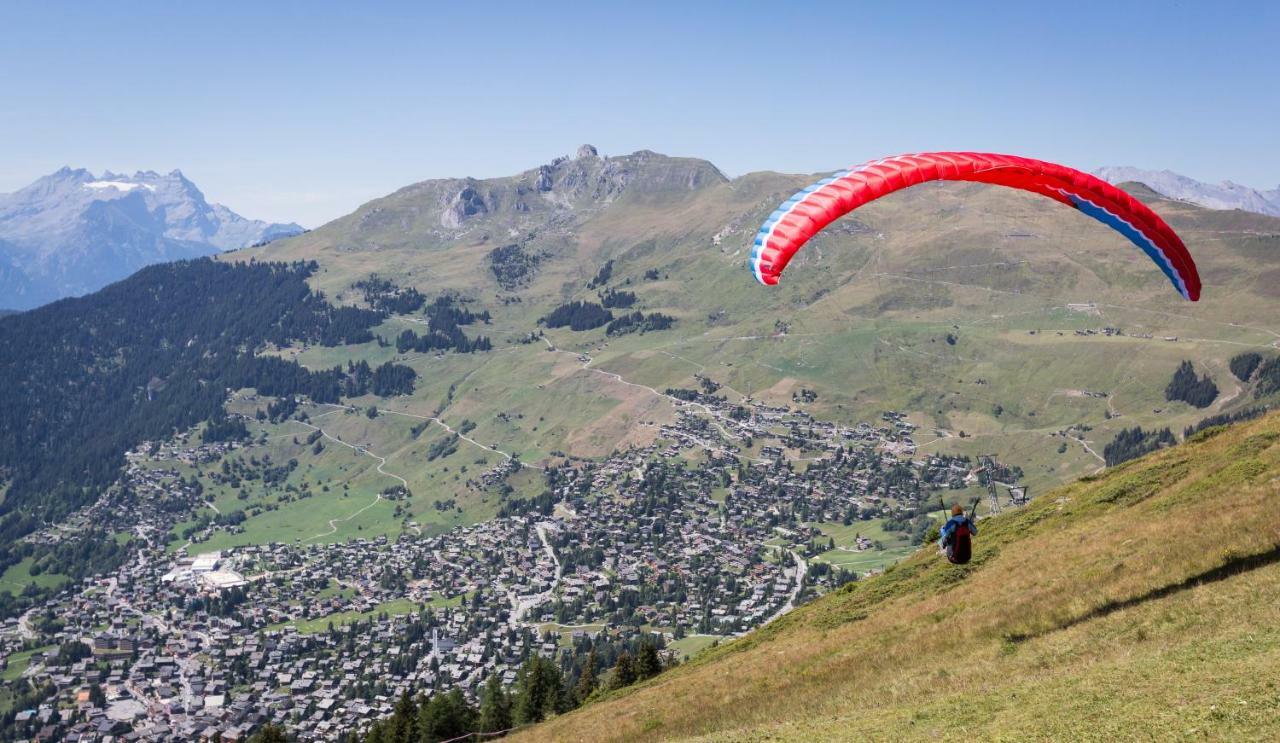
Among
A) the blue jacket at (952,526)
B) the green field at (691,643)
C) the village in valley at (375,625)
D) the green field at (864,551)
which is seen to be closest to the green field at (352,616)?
the village in valley at (375,625)

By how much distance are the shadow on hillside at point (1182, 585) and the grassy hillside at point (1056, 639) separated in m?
0.07

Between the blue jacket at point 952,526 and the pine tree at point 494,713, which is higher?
the blue jacket at point 952,526

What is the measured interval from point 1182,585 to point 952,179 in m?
15.7

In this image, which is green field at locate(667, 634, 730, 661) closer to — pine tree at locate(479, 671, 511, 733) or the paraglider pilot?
pine tree at locate(479, 671, 511, 733)

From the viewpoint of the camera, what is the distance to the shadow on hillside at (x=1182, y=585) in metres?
22.6

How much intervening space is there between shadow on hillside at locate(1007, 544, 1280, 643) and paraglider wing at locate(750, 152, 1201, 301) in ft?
41.8

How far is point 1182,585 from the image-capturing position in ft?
76.4

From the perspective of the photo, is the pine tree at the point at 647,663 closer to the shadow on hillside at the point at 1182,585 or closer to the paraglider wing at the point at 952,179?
the paraglider wing at the point at 952,179

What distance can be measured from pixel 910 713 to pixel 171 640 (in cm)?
17562

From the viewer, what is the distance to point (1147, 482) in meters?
38.9

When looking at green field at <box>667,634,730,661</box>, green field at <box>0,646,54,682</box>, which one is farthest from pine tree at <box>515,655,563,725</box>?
green field at <box>0,646,54,682</box>

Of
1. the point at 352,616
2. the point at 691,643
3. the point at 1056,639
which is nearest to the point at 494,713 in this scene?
the point at 1056,639

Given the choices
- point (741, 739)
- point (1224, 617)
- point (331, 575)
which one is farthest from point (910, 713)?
point (331, 575)

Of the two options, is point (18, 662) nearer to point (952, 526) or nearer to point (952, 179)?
point (952, 526)
